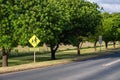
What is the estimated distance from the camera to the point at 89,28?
56594mm

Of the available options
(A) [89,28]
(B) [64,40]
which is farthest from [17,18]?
(A) [89,28]

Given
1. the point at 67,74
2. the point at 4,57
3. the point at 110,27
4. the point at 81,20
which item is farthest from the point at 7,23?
the point at 110,27

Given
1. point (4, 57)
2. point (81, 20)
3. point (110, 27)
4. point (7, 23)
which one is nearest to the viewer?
point (7, 23)

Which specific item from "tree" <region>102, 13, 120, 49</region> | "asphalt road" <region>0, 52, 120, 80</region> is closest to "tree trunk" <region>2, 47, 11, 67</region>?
"asphalt road" <region>0, 52, 120, 80</region>

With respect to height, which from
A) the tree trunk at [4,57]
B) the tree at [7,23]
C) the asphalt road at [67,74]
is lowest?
the asphalt road at [67,74]

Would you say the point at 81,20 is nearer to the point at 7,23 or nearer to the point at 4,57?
the point at 4,57

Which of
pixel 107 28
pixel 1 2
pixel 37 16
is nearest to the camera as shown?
pixel 1 2

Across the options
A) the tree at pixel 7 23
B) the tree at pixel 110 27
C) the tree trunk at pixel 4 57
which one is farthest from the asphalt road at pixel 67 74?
the tree at pixel 110 27

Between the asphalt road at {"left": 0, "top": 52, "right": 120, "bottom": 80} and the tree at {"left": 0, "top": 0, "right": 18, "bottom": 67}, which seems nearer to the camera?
the asphalt road at {"left": 0, "top": 52, "right": 120, "bottom": 80}

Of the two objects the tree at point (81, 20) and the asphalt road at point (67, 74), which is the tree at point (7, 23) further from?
the tree at point (81, 20)

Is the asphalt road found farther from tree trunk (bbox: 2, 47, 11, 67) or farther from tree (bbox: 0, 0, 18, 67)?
tree trunk (bbox: 2, 47, 11, 67)

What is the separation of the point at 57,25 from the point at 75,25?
9.62m

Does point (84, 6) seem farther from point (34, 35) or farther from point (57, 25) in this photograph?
point (34, 35)

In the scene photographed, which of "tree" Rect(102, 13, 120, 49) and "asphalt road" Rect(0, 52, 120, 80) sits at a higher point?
"tree" Rect(102, 13, 120, 49)
